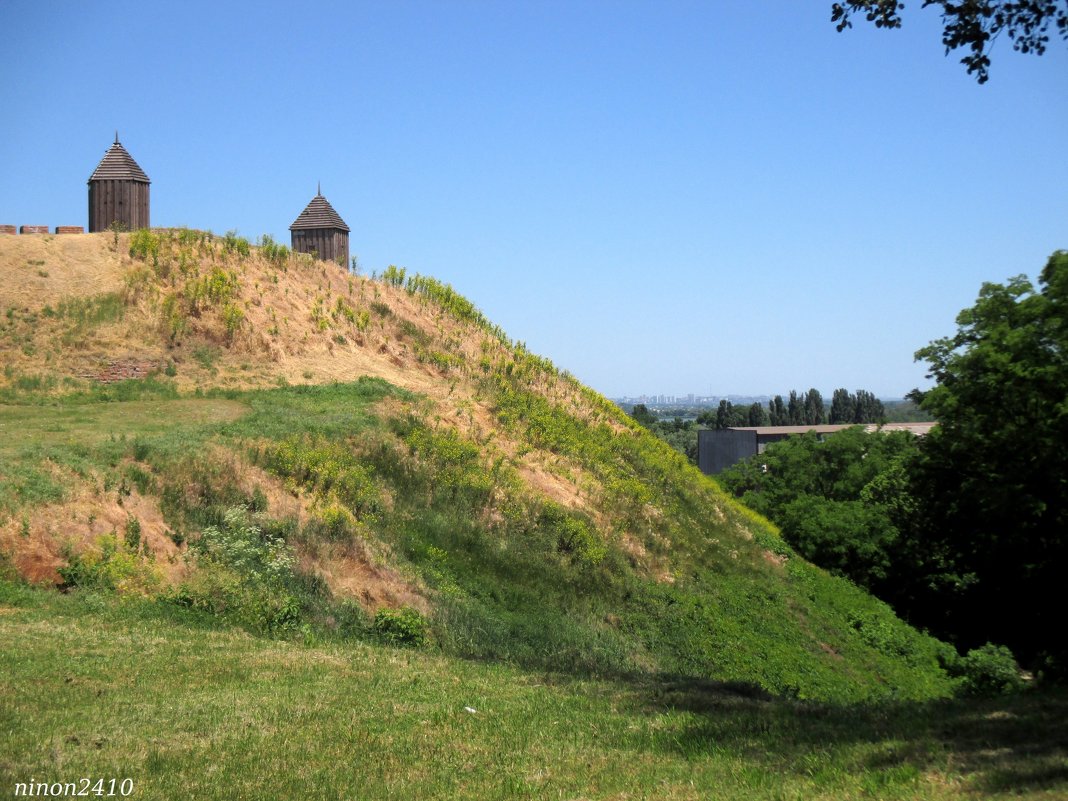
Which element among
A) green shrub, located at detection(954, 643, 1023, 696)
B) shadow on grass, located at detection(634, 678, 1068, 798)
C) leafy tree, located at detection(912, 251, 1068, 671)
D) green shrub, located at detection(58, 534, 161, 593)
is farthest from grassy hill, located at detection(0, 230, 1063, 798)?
leafy tree, located at detection(912, 251, 1068, 671)

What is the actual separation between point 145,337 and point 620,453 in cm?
1379

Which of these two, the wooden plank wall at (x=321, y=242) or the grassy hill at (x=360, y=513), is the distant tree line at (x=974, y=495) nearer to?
the grassy hill at (x=360, y=513)

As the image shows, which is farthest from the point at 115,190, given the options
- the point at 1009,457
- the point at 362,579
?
the point at 1009,457

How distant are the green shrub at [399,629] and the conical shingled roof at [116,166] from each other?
1917 cm

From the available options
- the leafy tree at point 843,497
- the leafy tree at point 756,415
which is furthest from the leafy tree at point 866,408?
the leafy tree at point 843,497

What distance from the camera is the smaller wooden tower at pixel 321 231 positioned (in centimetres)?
3262

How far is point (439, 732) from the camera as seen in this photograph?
8672 mm

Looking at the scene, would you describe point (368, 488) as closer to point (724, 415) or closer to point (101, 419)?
point (101, 419)

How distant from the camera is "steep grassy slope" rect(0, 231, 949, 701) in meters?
15.0

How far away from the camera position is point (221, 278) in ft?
86.2

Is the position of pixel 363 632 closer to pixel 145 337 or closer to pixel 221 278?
pixel 145 337

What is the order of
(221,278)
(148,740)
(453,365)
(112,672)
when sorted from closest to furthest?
1. (148,740)
2. (112,672)
3. (221,278)
4. (453,365)

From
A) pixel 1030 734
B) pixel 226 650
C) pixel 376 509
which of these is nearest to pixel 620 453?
pixel 376 509

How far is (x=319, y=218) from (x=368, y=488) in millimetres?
15912
